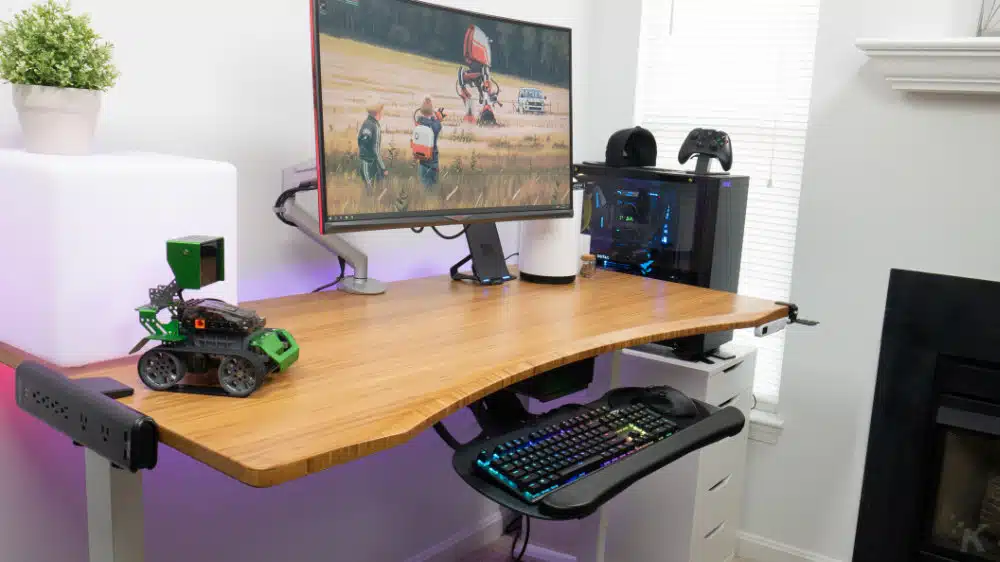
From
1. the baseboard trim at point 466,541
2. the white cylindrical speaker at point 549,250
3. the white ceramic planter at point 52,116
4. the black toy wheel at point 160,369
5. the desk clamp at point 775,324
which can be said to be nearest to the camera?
the black toy wheel at point 160,369

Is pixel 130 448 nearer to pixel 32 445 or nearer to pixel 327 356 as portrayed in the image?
pixel 327 356

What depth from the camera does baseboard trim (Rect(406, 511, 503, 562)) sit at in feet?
8.04

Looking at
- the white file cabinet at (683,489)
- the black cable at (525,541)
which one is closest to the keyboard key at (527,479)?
the white file cabinet at (683,489)

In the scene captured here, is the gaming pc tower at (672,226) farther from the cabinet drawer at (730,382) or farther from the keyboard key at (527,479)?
the keyboard key at (527,479)

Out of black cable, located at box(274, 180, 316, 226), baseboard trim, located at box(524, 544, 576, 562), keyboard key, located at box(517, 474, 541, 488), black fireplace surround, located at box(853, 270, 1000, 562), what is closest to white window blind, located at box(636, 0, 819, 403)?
black fireplace surround, located at box(853, 270, 1000, 562)

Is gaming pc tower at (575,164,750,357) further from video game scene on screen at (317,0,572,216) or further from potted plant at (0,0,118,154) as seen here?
potted plant at (0,0,118,154)

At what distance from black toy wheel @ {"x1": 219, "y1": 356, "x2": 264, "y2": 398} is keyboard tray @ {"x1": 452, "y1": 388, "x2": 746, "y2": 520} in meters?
0.34

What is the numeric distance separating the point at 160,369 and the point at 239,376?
0.10 meters

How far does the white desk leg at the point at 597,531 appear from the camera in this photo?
6.84ft

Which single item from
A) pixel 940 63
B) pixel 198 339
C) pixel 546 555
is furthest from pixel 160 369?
pixel 940 63

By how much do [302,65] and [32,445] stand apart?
2.99 feet

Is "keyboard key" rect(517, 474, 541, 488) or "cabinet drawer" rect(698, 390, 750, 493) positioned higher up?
"keyboard key" rect(517, 474, 541, 488)

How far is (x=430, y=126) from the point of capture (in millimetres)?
1653

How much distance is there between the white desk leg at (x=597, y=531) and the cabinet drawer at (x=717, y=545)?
0.24 meters
